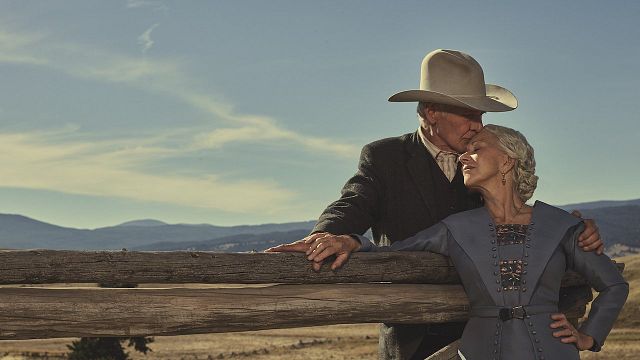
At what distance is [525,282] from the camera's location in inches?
161

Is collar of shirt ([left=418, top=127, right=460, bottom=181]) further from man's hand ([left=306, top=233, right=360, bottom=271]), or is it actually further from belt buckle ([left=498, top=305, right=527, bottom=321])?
belt buckle ([left=498, top=305, right=527, bottom=321])

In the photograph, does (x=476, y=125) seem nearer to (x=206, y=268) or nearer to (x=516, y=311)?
(x=516, y=311)

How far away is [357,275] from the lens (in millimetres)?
4238

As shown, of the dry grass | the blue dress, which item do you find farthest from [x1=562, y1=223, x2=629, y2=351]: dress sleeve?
the dry grass

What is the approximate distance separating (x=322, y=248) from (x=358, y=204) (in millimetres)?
629

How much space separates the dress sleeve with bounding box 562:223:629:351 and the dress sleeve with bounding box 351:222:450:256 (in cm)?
61

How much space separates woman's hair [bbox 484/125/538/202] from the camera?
412 cm

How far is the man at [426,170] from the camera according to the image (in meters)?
4.71

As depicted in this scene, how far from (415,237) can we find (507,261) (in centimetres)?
56

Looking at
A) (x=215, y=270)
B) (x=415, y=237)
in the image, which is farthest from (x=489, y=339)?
(x=215, y=270)

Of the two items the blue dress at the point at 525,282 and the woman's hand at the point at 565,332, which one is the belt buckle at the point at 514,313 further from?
the woman's hand at the point at 565,332

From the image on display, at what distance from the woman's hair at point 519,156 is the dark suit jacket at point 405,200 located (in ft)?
2.25

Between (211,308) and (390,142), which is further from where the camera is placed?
(390,142)

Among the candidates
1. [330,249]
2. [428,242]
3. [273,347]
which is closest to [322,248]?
[330,249]
